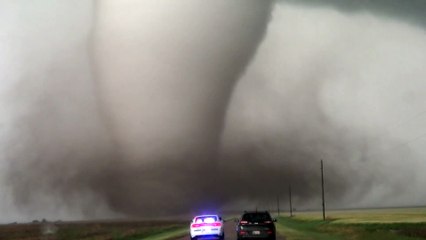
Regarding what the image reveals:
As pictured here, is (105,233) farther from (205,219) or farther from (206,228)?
(206,228)

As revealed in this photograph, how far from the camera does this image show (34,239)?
8712cm

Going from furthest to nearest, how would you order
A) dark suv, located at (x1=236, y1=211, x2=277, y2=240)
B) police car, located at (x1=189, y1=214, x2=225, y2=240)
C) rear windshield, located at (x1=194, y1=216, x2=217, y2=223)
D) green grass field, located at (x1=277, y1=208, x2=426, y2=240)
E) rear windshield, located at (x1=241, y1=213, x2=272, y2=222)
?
1. green grass field, located at (x1=277, y1=208, x2=426, y2=240)
2. rear windshield, located at (x1=194, y1=216, x2=217, y2=223)
3. police car, located at (x1=189, y1=214, x2=225, y2=240)
4. rear windshield, located at (x1=241, y1=213, x2=272, y2=222)
5. dark suv, located at (x1=236, y1=211, x2=277, y2=240)

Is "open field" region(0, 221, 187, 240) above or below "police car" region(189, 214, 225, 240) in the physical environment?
below

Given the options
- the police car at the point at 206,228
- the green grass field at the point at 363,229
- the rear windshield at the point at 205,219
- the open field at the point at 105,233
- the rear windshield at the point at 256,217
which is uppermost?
the rear windshield at the point at 256,217

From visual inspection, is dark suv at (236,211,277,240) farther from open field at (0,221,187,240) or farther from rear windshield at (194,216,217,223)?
open field at (0,221,187,240)

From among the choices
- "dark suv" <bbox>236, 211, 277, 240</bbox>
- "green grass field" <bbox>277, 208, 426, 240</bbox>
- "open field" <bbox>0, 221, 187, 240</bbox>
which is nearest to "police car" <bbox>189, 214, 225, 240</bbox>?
"dark suv" <bbox>236, 211, 277, 240</bbox>

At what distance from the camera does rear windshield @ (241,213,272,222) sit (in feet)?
130

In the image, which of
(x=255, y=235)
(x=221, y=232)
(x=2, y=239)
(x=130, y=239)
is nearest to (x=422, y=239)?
(x=255, y=235)

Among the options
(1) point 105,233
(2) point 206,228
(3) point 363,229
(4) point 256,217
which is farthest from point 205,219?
(1) point 105,233

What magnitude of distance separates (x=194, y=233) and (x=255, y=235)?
22.7 feet

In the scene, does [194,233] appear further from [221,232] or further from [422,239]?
[422,239]

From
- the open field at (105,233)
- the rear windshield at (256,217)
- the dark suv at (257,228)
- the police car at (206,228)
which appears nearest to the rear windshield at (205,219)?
the police car at (206,228)

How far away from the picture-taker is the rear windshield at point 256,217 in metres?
39.8

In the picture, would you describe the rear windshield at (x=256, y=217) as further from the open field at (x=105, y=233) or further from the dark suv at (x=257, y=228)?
the open field at (x=105, y=233)
